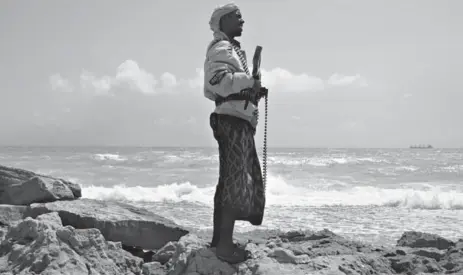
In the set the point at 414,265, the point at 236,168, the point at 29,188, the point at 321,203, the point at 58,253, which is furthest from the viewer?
the point at 321,203

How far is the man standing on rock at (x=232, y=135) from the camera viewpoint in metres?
3.45

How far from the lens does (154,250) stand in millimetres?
5102

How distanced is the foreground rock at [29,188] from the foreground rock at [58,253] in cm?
166

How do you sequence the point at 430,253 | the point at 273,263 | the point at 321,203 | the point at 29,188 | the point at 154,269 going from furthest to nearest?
the point at 321,203 → the point at 29,188 → the point at 430,253 → the point at 154,269 → the point at 273,263

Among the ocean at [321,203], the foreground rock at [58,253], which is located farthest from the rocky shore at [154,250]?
the ocean at [321,203]

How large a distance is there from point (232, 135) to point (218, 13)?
1115 millimetres

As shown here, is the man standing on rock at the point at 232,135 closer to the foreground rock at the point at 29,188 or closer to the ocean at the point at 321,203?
the foreground rock at the point at 29,188

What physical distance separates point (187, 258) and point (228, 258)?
0.35 m

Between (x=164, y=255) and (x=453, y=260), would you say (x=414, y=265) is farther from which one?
(x=164, y=255)

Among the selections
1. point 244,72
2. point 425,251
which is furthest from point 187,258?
point 425,251

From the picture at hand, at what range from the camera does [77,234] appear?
3.70 m

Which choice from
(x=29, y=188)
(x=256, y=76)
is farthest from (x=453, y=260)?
(x=29, y=188)

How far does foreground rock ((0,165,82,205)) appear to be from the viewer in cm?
552

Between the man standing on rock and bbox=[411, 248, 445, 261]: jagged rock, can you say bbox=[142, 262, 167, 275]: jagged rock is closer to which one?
the man standing on rock
